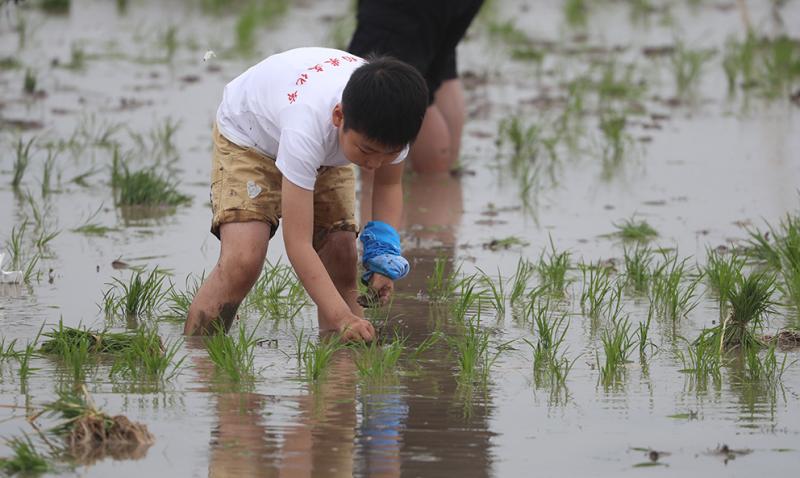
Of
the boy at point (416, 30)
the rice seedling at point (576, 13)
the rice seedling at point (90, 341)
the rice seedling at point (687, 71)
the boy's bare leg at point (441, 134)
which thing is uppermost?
the rice seedling at point (576, 13)

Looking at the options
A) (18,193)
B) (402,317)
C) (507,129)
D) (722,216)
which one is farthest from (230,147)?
(507,129)

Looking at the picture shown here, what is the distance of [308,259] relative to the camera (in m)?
4.40

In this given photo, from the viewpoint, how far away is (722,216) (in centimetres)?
689

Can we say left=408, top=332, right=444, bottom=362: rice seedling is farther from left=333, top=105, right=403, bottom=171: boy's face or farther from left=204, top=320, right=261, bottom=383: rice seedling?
left=333, top=105, right=403, bottom=171: boy's face

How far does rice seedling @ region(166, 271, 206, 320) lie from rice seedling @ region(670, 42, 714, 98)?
5.35 metres

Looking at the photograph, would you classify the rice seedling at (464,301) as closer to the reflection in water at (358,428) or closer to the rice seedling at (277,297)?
the reflection in water at (358,428)

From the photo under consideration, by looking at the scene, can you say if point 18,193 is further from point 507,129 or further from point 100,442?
point 100,442

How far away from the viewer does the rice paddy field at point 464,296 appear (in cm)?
379

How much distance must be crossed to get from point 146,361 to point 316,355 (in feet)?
1.55

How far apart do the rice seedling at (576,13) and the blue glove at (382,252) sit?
342 inches

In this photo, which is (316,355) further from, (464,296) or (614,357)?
(464,296)

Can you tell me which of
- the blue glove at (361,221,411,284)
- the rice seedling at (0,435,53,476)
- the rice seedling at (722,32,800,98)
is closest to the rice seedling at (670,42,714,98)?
the rice seedling at (722,32,800,98)

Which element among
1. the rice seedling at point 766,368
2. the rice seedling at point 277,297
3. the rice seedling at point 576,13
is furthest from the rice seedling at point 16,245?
the rice seedling at point 576,13

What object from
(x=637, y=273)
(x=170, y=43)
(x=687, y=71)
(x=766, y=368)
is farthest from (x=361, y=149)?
(x=170, y=43)
